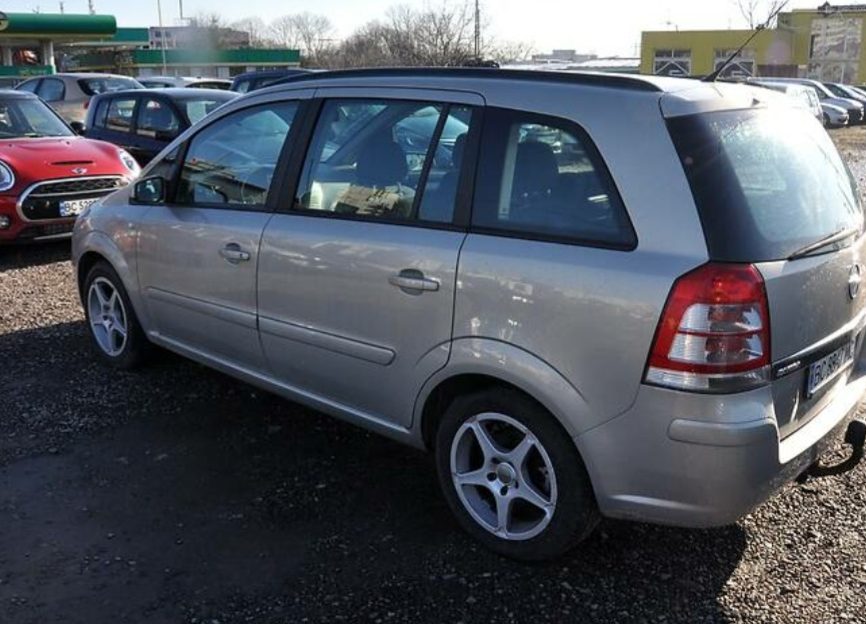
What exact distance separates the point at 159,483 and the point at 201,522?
447 millimetres

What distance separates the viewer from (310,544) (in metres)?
3.40

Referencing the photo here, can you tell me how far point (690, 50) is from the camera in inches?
2239

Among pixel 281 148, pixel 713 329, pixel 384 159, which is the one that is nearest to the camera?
pixel 713 329

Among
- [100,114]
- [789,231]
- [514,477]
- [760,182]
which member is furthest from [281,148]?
[100,114]

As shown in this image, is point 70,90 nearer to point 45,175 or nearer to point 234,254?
point 45,175

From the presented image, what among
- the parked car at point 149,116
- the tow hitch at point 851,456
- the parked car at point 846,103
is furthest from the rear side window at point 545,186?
the parked car at point 846,103

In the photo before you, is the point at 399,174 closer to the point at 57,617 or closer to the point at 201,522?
A: the point at 201,522

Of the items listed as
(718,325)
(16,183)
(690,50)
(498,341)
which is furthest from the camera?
(690,50)

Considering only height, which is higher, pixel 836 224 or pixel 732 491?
pixel 836 224

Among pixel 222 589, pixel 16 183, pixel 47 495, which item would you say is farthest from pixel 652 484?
pixel 16 183

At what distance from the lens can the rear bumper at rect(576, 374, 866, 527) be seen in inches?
106

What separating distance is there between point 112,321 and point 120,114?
7.11m

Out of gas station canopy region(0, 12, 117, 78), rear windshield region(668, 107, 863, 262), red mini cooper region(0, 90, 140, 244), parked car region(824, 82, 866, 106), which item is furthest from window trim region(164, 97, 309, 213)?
gas station canopy region(0, 12, 117, 78)

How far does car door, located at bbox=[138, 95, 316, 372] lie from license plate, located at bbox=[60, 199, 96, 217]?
4015mm
